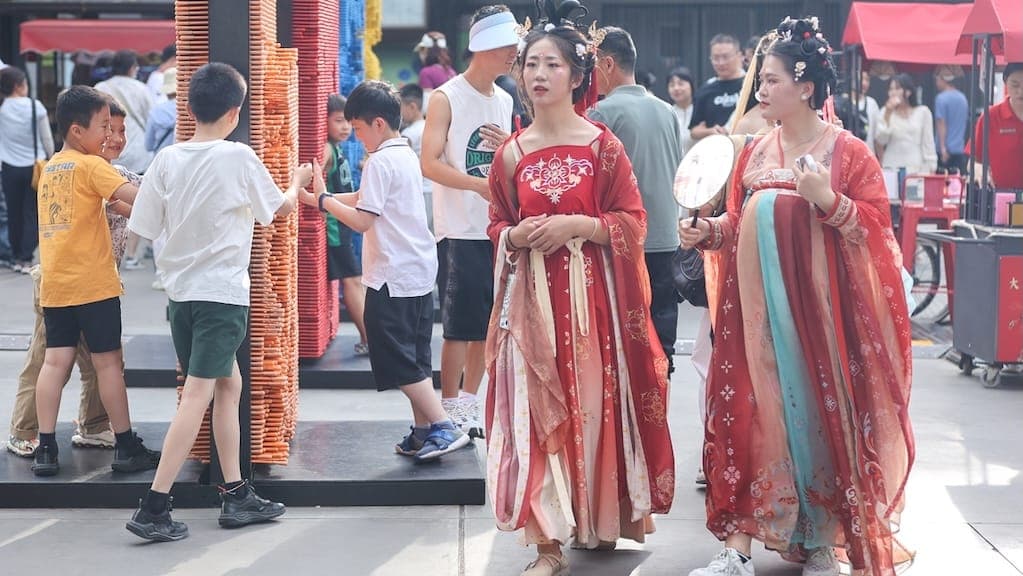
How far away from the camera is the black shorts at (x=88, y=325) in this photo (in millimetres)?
5301

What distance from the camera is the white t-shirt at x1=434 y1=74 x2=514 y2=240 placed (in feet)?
19.5

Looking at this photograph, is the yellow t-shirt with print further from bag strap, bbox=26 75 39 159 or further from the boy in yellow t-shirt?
bag strap, bbox=26 75 39 159

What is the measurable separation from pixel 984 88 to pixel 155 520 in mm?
5847

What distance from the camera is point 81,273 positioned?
5242 millimetres

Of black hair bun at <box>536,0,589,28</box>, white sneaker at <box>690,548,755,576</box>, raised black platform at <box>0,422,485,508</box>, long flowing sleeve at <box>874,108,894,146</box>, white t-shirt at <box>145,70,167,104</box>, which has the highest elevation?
white t-shirt at <box>145,70,167,104</box>

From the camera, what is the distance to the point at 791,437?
4.36 metres

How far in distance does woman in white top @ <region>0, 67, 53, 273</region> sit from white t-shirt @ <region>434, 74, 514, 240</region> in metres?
7.35

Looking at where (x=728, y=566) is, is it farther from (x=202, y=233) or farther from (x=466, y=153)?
(x=466, y=153)

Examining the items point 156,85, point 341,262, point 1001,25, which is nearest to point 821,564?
point 341,262

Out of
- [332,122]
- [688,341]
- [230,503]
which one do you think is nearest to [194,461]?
[230,503]

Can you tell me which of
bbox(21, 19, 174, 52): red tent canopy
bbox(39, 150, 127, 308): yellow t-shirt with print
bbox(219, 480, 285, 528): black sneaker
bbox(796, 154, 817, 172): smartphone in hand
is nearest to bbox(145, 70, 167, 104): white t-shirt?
bbox(21, 19, 174, 52): red tent canopy

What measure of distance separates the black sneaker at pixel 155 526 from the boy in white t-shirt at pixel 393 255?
1038 mm

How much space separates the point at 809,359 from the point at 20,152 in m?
9.79

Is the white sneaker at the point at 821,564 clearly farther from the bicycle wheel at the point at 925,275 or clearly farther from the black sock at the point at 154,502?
the bicycle wheel at the point at 925,275
